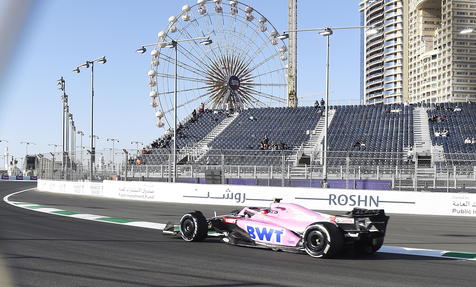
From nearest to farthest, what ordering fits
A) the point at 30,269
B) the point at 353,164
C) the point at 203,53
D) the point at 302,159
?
the point at 30,269 < the point at 353,164 < the point at 302,159 < the point at 203,53

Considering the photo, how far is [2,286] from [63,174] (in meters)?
38.1

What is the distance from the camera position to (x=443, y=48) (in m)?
158

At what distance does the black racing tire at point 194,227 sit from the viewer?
11.2m

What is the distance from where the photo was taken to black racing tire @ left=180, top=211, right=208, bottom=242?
11195mm

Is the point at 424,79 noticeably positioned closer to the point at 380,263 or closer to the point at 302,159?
the point at 302,159

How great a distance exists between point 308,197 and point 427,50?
149780 mm

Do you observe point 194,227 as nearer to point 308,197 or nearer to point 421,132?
point 308,197

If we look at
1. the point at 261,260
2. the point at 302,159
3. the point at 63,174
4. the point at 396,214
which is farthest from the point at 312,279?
the point at 63,174

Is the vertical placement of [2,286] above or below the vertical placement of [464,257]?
above

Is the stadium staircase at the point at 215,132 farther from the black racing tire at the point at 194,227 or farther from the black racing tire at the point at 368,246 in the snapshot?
the black racing tire at the point at 368,246

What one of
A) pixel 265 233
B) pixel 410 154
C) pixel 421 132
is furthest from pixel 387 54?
pixel 265 233

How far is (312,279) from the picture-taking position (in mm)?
7352

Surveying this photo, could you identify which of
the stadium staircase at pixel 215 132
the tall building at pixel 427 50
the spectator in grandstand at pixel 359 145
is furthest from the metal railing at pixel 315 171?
the tall building at pixel 427 50

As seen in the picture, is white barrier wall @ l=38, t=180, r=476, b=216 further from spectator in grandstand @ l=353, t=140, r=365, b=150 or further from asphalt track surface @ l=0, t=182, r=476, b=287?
spectator in grandstand @ l=353, t=140, r=365, b=150
